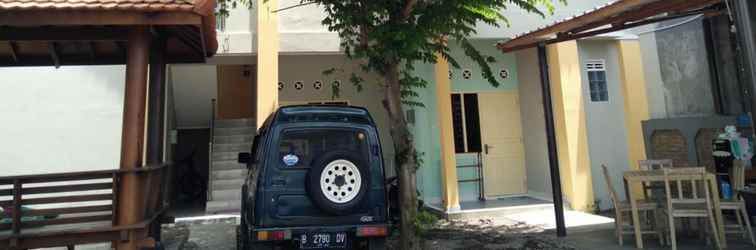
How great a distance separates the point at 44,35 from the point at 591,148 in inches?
328

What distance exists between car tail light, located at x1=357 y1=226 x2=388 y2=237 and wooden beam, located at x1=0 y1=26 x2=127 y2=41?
2.95 metres

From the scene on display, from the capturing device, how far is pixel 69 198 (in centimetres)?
367

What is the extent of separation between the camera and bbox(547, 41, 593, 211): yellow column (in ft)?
24.6

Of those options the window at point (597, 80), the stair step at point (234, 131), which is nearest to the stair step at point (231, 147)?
the stair step at point (234, 131)

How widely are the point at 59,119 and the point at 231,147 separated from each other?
10.5ft

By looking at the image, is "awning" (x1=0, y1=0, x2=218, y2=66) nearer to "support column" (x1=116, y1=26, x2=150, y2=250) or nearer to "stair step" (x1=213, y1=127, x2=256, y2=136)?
"support column" (x1=116, y1=26, x2=150, y2=250)

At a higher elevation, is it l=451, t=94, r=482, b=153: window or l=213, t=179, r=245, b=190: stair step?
l=451, t=94, r=482, b=153: window

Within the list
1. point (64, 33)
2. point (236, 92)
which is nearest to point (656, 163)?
point (64, 33)

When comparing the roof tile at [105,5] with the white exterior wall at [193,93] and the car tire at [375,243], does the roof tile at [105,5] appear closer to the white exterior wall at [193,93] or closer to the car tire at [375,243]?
the car tire at [375,243]

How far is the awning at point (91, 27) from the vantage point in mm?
3377

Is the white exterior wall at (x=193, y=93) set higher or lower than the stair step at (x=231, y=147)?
higher

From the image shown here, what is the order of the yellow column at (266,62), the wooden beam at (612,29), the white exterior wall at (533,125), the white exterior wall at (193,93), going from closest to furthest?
the wooden beam at (612,29) → the yellow column at (266,62) → the white exterior wall at (533,125) → the white exterior wall at (193,93)

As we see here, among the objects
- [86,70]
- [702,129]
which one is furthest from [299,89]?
[702,129]

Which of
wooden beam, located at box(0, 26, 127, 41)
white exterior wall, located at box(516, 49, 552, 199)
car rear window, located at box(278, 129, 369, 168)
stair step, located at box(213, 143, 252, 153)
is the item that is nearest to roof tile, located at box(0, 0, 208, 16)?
wooden beam, located at box(0, 26, 127, 41)
